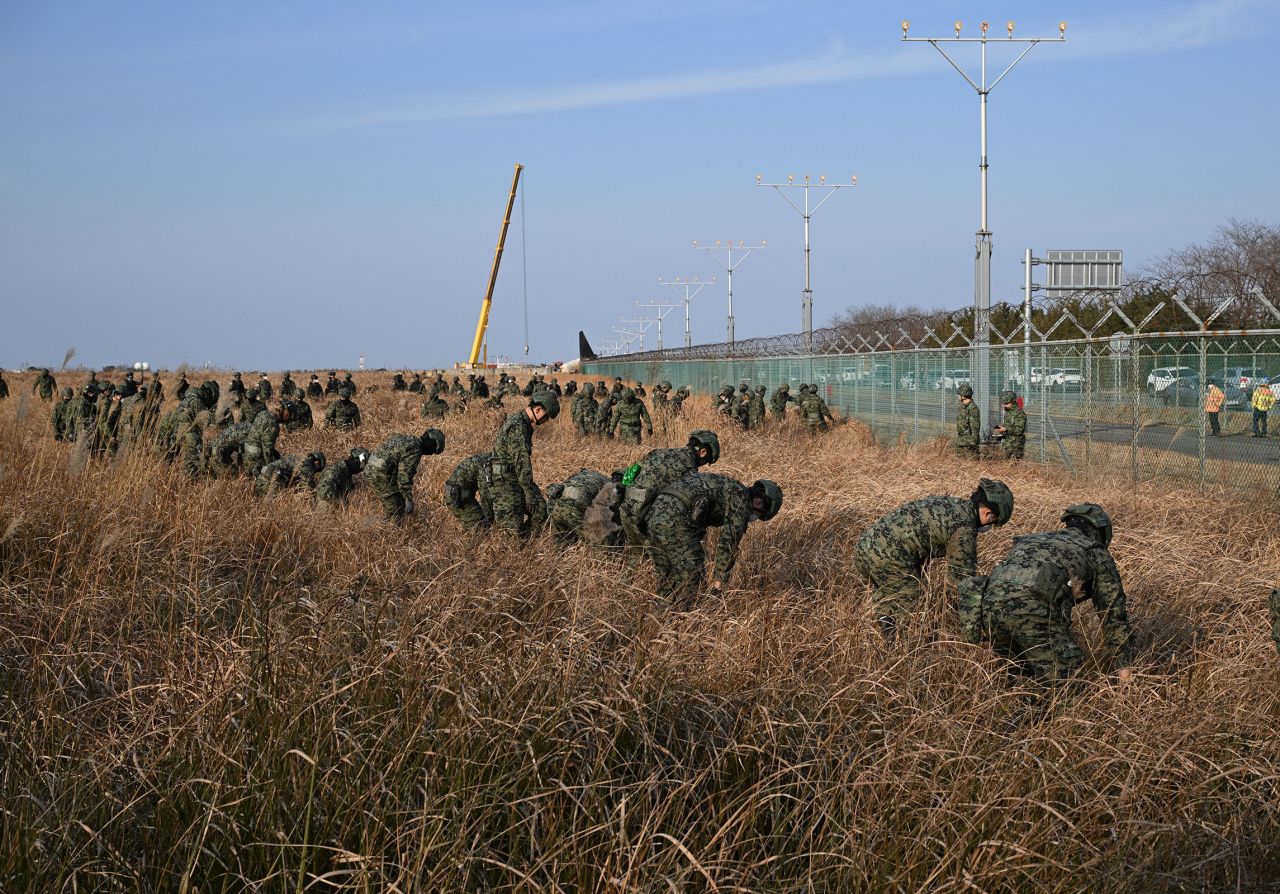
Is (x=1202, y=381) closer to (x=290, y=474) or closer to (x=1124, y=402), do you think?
(x=1124, y=402)

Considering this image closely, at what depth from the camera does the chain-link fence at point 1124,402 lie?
10992 mm

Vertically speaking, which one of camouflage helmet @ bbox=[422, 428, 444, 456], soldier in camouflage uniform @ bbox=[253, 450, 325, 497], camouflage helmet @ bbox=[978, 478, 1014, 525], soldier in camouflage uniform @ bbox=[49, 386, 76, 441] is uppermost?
soldier in camouflage uniform @ bbox=[49, 386, 76, 441]

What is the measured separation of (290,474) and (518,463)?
223 centimetres

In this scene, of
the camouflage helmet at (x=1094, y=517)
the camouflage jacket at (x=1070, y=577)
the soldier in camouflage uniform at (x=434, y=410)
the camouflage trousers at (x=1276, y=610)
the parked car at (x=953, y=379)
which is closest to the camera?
the camouflage trousers at (x=1276, y=610)

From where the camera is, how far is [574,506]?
872 centimetres

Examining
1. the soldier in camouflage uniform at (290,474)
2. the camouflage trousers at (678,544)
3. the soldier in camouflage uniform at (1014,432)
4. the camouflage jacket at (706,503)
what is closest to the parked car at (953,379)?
the soldier in camouflage uniform at (1014,432)

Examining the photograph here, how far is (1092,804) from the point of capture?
391cm

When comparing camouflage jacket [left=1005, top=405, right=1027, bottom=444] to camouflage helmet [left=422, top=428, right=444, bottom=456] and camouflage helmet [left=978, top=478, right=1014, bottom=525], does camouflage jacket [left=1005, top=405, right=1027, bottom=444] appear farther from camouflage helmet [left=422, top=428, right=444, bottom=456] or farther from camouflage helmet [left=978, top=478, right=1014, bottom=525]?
camouflage helmet [left=978, top=478, right=1014, bottom=525]


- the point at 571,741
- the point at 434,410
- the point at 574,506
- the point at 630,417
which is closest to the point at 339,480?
the point at 574,506

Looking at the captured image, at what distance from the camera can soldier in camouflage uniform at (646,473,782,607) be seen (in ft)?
23.3

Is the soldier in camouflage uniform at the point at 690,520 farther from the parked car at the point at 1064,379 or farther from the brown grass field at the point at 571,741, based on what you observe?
the parked car at the point at 1064,379

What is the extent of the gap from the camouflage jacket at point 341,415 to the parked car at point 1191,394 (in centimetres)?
1212

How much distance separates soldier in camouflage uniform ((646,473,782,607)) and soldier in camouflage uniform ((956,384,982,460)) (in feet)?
30.4

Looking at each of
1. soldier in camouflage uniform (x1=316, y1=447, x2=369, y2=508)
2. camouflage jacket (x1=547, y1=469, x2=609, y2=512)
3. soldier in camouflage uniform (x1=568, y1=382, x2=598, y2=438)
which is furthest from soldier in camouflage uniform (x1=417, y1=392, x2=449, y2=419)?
camouflage jacket (x1=547, y1=469, x2=609, y2=512)
